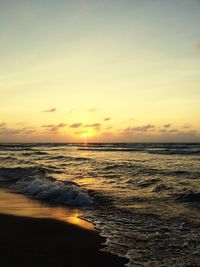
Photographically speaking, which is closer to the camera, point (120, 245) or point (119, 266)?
point (119, 266)

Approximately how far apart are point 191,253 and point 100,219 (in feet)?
11.0

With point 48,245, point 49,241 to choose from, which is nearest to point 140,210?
point 49,241

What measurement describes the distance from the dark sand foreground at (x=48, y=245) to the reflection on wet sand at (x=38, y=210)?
553mm

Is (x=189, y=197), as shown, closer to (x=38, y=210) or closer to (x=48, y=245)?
(x=38, y=210)

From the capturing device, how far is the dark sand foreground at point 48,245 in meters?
5.73

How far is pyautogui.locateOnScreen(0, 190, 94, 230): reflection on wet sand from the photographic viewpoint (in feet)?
30.3

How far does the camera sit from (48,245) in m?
6.63

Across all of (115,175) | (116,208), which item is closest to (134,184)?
(115,175)

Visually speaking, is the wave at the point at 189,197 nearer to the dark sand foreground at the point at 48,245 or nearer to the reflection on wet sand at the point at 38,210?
the reflection on wet sand at the point at 38,210

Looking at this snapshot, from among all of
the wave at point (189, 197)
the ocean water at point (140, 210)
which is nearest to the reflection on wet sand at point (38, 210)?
the ocean water at point (140, 210)

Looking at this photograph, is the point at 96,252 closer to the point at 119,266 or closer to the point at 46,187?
the point at 119,266

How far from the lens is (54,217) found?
9.43 meters

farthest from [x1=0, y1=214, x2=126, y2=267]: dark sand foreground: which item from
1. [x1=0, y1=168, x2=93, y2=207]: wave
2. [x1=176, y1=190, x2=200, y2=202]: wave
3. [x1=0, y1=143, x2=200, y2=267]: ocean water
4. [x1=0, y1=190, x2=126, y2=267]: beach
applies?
[x1=176, y1=190, x2=200, y2=202]: wave

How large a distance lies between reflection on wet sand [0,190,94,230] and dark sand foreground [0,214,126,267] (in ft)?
1.82
